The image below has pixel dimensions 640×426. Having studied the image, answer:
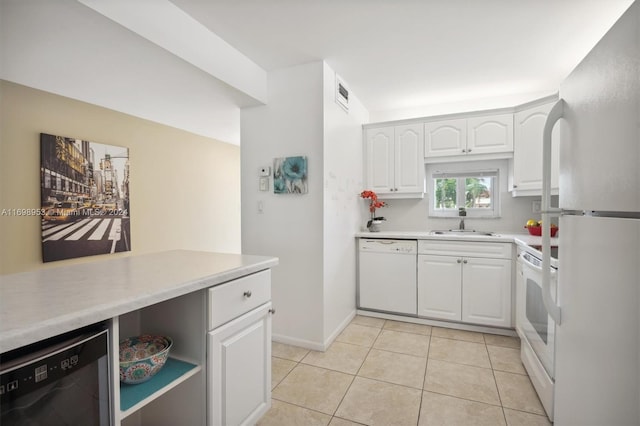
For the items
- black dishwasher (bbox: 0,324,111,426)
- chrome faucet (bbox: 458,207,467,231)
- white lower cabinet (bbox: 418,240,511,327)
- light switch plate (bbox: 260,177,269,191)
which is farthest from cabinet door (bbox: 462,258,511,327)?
black dishwasher (bbox: 0,324,111,426)

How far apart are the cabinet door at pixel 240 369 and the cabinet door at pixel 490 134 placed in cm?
276

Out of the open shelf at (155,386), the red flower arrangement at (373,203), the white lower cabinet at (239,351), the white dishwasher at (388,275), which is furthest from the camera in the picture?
the red flower arrangement at (373,203)

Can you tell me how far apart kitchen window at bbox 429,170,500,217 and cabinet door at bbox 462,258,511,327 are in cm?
84

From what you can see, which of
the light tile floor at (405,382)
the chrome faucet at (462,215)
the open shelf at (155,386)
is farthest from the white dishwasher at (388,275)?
the open shelf at (155,386)

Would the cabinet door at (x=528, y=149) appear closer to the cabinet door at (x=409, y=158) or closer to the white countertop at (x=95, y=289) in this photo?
the cabinet door at (x=409, y=158)

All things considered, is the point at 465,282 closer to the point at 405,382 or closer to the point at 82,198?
the point at 405,382

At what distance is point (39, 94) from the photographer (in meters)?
2.71

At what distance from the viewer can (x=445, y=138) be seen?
3240mm

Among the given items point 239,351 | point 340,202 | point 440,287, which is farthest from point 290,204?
point 440,287

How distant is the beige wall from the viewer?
253 cm

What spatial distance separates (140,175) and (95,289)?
3157 mm

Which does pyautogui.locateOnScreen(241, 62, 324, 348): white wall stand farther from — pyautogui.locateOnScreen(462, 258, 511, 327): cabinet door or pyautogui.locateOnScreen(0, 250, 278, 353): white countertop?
pyautogui.locateOnScreen(462, 258, 511, 327): cabinet door

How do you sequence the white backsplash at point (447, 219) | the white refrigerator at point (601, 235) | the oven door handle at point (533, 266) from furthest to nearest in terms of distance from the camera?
the white backsplash at point (447, 219) < the oven door handle at point (533, 266) < the white refrigerator at point (601, 235)

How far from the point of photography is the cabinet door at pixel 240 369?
1.22 meters
